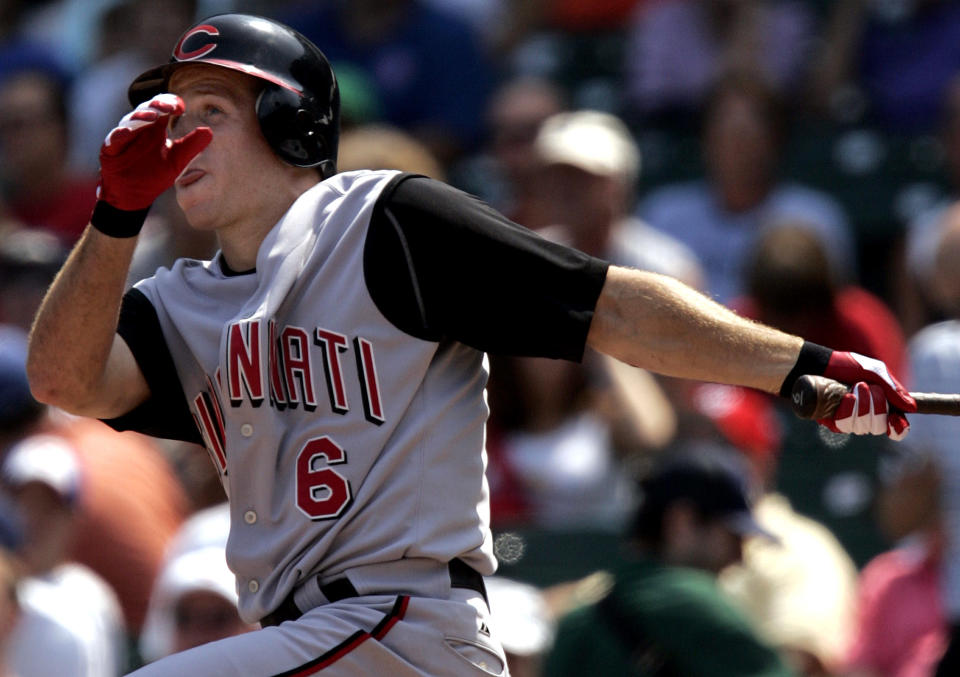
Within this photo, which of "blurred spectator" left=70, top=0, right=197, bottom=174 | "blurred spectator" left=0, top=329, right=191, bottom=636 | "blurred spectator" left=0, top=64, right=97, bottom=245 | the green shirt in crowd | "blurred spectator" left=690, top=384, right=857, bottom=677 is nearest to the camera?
the green shirt in crowd

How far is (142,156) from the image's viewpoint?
9.29 ft

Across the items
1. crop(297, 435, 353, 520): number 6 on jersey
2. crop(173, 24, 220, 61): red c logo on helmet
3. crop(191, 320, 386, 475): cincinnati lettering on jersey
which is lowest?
crop(297, 435, 353, 520): number 6 on jersey

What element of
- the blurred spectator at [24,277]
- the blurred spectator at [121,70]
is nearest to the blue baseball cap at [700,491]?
the blurred spectator at [24,277]

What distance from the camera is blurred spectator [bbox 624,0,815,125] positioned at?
7555 mm

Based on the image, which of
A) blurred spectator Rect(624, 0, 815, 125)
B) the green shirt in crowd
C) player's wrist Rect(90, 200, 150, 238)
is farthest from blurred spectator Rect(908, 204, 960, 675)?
blurred spectator Rect(624, 0, 815, 125)

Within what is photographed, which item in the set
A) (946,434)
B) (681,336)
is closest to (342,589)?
(681,336)

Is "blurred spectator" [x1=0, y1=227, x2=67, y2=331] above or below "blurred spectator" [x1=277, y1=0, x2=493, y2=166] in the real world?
below

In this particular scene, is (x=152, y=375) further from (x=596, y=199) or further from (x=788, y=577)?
(x=596, y=199)

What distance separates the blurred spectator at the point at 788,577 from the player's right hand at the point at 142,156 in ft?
8.55

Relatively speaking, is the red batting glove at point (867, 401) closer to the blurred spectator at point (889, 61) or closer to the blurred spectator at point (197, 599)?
the blurred spectator at point (197, 599)

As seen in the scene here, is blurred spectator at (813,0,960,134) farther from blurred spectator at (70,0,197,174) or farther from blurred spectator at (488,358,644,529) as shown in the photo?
blurred spectator at (70,0,197,174)

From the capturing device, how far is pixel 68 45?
977 centimetres

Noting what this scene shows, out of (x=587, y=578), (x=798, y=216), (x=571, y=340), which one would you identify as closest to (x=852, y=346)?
(x=798, y=216)

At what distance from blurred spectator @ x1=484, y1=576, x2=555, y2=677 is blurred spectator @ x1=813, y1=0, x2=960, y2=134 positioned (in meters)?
3.66
